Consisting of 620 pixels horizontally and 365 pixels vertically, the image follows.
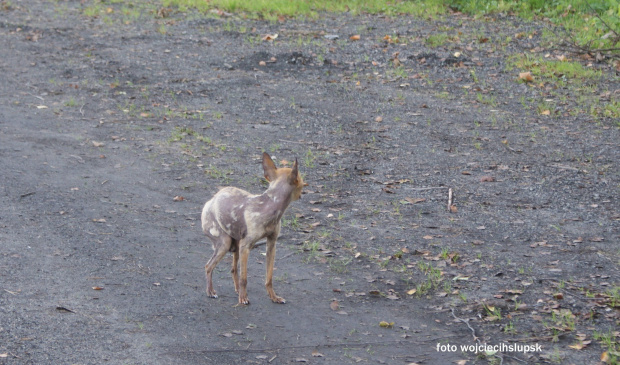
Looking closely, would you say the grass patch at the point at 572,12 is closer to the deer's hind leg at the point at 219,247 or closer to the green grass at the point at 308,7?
the green grass at the point at 308,7

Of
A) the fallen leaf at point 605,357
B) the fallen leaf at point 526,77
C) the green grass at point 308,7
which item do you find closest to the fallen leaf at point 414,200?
the fallen leaf at point 605,357

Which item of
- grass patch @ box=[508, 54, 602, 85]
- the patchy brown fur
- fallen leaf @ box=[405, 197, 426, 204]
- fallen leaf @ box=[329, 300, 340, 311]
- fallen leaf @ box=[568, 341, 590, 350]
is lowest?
fallen leaf @ box=[329, 300, 340, 311]

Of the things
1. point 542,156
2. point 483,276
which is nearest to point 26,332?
point 483,276

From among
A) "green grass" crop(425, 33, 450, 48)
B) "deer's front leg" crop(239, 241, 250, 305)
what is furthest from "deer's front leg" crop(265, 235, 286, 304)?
"green grass" crop(425, 33, 450, 48)

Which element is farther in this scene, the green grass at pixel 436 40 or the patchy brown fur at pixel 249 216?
the green grass at pixel 436 40

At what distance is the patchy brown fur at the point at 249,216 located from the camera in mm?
6094

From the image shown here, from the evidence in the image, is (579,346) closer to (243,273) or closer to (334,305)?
(334,305)

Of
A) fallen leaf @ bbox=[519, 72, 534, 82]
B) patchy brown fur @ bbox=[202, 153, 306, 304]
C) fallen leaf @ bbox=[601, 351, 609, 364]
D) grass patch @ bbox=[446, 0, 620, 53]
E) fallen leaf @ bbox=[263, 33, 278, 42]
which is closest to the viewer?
fallen leaf @ bbox=[601, 351, 609, 364]

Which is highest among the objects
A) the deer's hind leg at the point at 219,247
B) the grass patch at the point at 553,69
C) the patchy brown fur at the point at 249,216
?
the grass patch at the point at 553,69

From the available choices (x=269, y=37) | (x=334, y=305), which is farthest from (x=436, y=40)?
(x=334, y=305)

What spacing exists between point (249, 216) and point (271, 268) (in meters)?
0.61

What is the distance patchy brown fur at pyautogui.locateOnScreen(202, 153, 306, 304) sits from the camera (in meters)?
6.09

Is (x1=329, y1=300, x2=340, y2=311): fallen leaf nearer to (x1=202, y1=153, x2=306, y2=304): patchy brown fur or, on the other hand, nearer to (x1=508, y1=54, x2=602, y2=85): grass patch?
(x1=202, y1=153, x2=306, y2=304): patchy brown fur

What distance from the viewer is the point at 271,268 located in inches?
251
